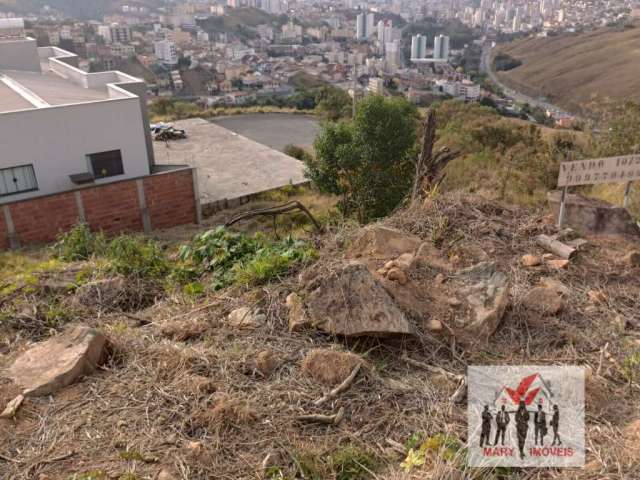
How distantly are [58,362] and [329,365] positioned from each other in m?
1.82

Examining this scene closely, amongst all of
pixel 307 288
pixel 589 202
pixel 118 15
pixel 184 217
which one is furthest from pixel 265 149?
pixel 118 15

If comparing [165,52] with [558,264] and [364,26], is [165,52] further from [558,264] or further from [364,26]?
[558,264]

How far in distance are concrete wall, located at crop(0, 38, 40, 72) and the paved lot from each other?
9656mm

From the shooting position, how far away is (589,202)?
6078 millimetres

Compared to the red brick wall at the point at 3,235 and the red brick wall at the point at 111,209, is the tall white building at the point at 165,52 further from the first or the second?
the red brick wall at the point at 3,235

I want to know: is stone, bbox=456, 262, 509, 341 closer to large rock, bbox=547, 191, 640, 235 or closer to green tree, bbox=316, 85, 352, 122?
large rock, bbox=547, 191, 640, 235

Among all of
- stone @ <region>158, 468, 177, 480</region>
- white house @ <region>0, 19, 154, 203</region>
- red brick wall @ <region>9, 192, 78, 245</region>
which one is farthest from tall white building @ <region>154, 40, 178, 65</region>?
stone @ <region>158, 468, 177, 480</region>

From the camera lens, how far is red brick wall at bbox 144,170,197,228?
14.1 metres

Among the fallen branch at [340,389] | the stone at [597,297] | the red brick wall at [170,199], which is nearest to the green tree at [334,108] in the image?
the red brick wall at [170,199]

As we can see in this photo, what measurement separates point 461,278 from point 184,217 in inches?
456

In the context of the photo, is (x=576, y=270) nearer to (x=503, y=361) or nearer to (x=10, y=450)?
(x=503, y=361)

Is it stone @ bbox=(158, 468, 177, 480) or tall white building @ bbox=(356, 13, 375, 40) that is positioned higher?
stone @ bbox=(158, 468, 177, 480)

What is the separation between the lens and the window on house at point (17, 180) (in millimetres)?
12572

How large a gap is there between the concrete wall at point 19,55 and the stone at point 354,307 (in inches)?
790
